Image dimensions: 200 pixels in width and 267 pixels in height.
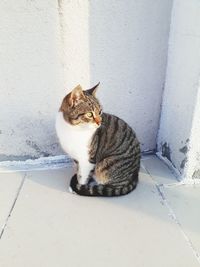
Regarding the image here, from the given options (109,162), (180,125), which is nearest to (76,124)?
(109,162)

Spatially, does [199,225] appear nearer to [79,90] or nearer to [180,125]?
[180,125]

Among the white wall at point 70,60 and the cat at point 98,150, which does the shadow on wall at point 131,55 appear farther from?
the cat at point 98,150

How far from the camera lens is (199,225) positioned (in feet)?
5.39

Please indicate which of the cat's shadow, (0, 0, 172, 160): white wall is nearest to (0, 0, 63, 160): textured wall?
(0, 0, 172, 160): white wall

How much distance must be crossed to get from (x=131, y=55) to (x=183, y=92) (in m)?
0.40

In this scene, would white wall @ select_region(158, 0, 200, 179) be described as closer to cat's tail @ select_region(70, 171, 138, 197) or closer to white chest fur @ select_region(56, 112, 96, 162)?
cat's tail @ select_region(70, 171, 138, 197)

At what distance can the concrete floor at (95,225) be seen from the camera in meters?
1.41

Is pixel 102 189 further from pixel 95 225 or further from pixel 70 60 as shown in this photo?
pixel 70 60

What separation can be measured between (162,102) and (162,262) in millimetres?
1114

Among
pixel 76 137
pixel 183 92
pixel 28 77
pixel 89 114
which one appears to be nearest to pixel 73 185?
pixel 76 137

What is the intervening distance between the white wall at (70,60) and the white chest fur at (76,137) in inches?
14.0

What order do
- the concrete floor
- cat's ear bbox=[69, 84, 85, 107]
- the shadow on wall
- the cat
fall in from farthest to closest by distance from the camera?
the shadow on wall → the cat → cat's ear bbox=[69, 84, 85, 107] → the concrete floor

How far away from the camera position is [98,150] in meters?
1.79

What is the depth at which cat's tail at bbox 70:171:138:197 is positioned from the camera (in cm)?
179
